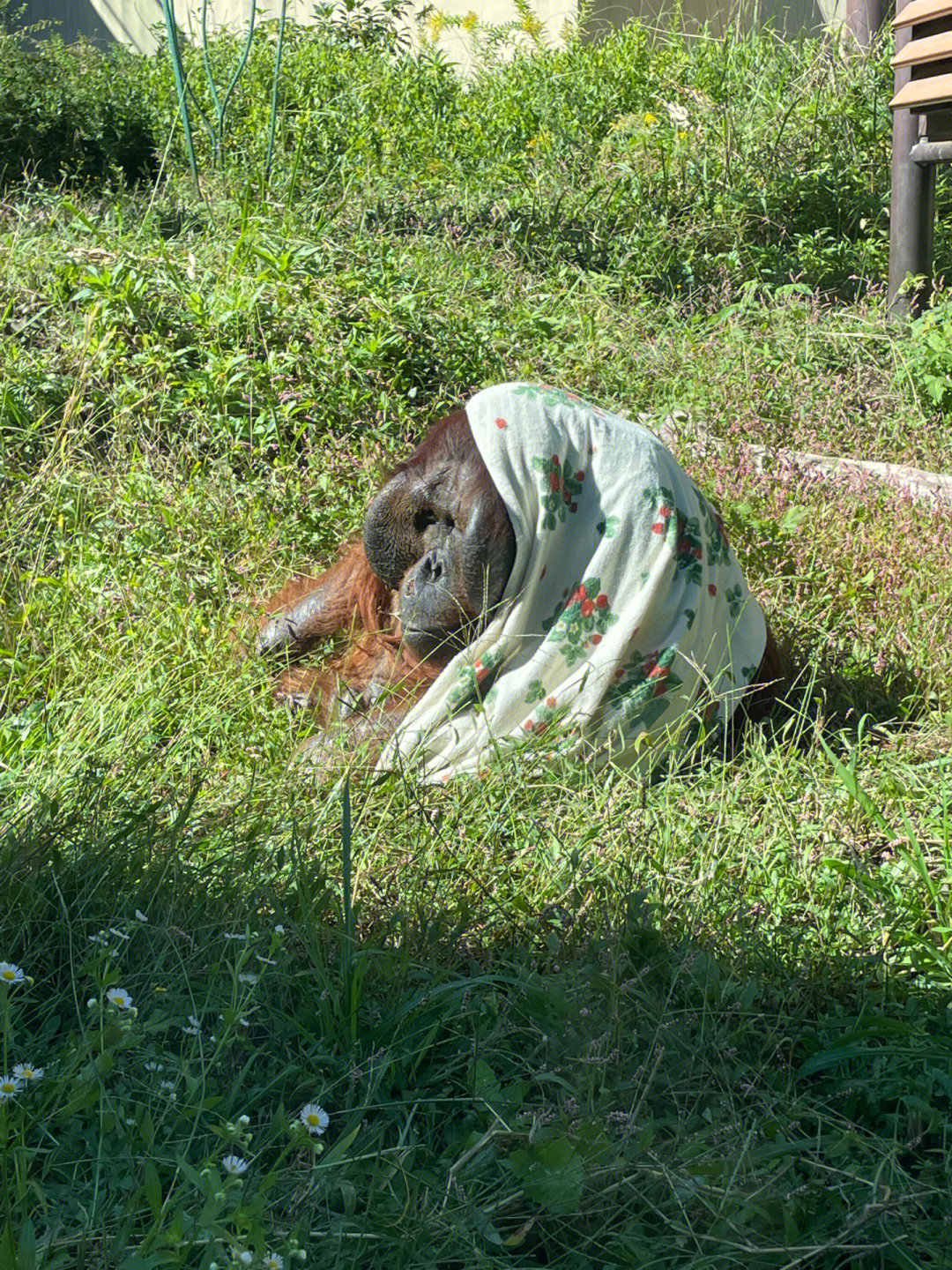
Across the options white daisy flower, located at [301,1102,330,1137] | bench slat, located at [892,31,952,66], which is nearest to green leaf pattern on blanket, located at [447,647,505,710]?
white daisy flower, located at [301,1102,330,1137]

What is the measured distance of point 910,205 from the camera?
5.41 m

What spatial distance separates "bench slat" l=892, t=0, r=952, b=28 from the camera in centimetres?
493

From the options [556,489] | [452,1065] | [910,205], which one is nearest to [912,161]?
[910,205]

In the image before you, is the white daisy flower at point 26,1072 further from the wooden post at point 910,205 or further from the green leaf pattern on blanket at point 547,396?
the wooden post at point 910,205

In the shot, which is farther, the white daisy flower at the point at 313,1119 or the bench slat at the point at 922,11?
the bench slat at the point at 922,11

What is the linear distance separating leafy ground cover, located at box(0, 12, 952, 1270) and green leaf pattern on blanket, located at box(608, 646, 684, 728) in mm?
151

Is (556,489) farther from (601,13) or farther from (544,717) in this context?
(601,13)

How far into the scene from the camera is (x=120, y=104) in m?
7.57

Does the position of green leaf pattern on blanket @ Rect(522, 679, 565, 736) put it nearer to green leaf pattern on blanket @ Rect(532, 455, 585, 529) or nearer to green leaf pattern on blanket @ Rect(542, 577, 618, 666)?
green leaf pattern on blanket @ Rect(542, 577, 618, 666)

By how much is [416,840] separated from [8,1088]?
104 centimetres

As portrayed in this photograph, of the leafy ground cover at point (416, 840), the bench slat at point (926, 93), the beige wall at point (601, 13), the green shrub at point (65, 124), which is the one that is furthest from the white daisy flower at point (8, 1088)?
the beige wall at point (601, 13)

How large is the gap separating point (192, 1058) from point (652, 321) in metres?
4.15

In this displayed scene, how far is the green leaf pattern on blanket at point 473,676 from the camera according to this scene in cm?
272

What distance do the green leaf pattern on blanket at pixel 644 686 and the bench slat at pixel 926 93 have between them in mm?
3241
